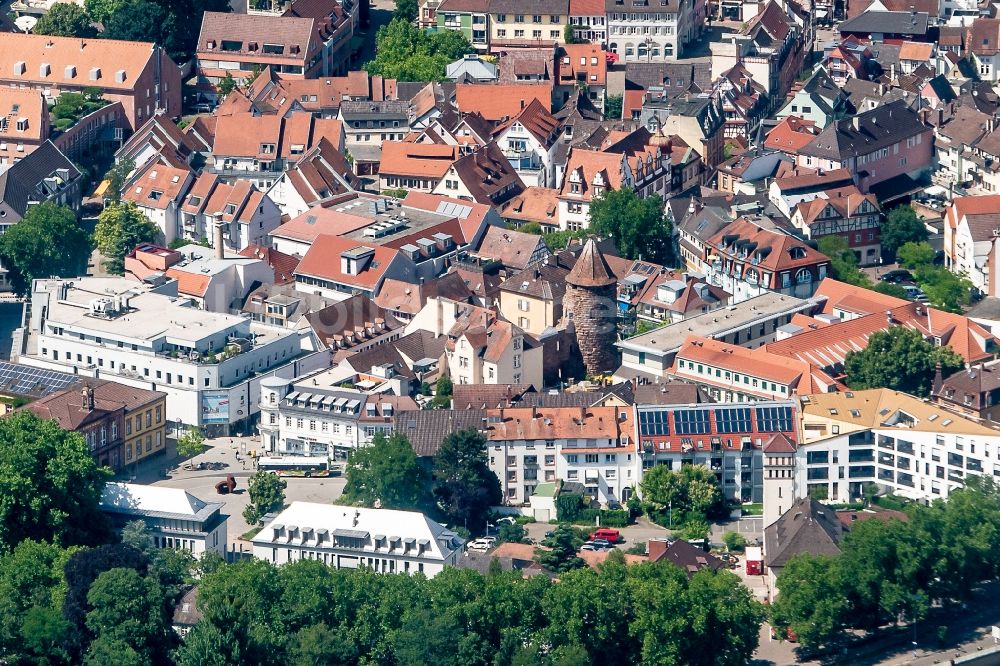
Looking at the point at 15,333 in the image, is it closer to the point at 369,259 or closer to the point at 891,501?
the point at 369,259

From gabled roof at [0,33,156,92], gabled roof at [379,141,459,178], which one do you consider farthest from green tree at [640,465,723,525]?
gabled roof at [0,33,156,92]

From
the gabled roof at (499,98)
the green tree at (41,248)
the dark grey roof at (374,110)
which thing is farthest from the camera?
the gabled roof at (499,98)

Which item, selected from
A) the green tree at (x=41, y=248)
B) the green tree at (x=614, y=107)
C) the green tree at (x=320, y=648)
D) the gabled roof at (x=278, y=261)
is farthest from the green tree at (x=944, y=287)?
the green tree at (x=320, y=648)

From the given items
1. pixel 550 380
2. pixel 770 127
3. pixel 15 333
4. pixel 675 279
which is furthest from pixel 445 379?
pixel 770 127

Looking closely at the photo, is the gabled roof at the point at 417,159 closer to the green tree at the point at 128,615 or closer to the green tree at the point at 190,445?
the green tree at the point at 190,445

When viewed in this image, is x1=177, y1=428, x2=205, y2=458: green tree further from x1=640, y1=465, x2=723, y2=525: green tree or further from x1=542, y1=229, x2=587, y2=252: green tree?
x1=542, y1=229, x2=587, y2=252: green tree

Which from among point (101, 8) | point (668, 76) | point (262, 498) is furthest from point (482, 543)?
point (101, 8)
